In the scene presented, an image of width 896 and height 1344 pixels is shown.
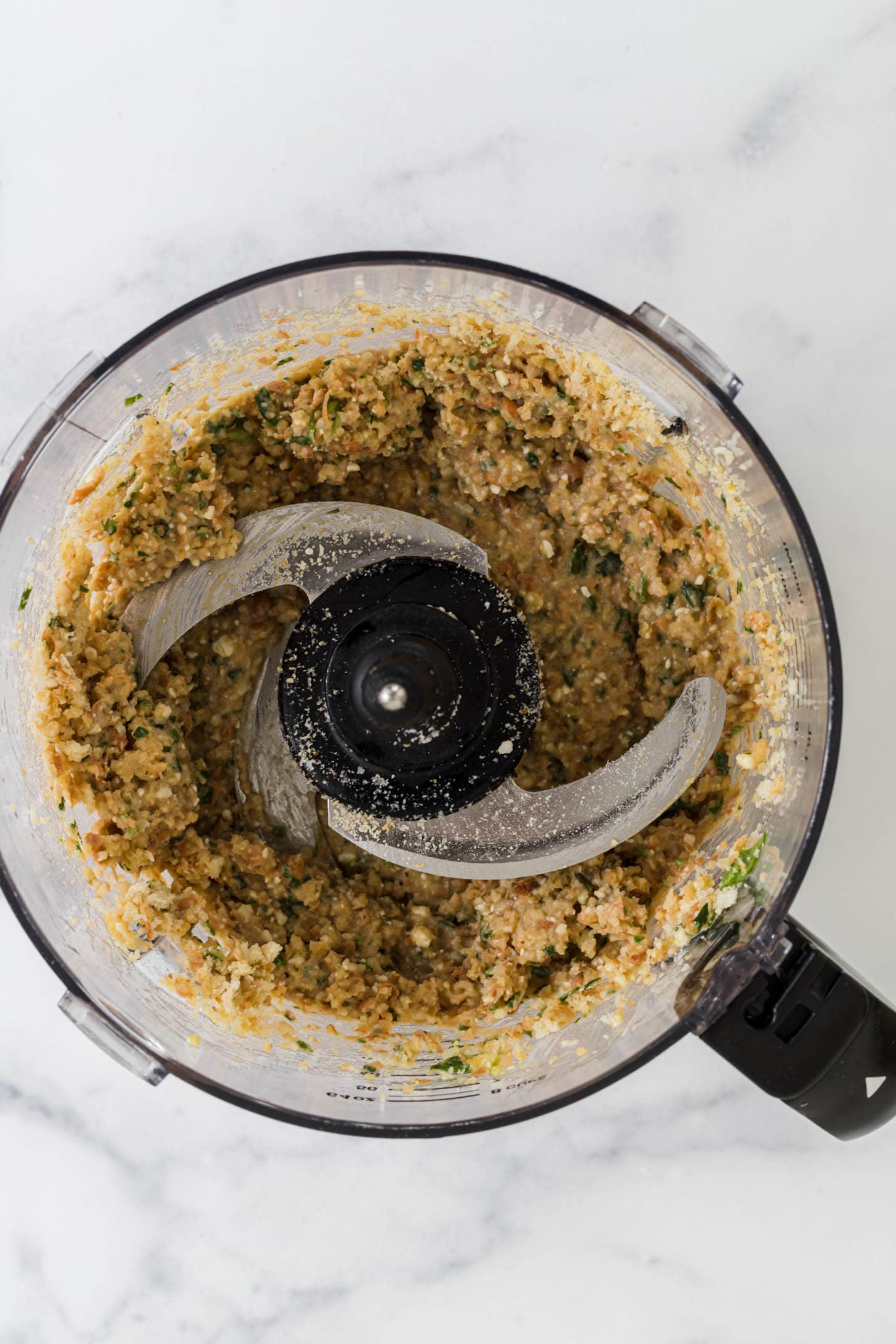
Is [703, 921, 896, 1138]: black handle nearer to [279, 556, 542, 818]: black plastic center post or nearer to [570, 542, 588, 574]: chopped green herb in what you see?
[279, 556, 542, 818]: black plastic center post

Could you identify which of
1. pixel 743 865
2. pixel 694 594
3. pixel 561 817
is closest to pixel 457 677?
pixel 561 817

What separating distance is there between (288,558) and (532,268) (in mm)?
644

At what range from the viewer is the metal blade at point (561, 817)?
1742 mm

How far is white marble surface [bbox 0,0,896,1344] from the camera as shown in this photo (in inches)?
75.4

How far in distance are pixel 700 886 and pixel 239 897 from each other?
73cm

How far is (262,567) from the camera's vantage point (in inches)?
71.6

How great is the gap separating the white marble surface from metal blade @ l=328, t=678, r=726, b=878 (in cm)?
37

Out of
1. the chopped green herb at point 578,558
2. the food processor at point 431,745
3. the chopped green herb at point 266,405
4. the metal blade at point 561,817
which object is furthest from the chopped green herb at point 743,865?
the chopped green herb at point 266,405

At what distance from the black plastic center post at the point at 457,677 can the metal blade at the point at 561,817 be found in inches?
1.6

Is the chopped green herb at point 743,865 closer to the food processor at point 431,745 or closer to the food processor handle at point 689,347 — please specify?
the food processor at point 431,745

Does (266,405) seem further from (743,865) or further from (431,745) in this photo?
(743,865)

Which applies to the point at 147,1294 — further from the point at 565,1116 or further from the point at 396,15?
the point at 396,15

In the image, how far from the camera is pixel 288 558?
1825 millimetres

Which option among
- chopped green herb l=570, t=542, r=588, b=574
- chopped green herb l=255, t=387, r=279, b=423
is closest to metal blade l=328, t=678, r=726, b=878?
chopped green herb l=570, t=542, r=588, b=574
